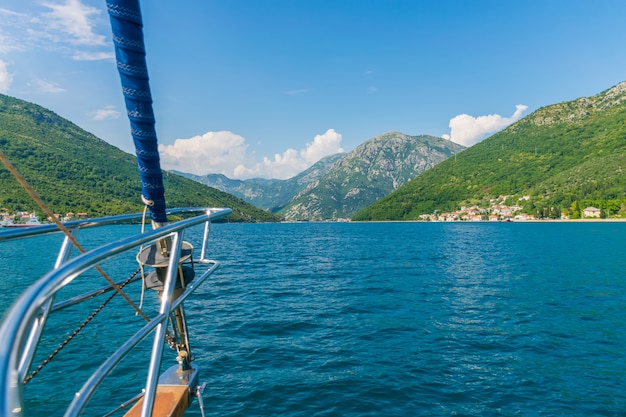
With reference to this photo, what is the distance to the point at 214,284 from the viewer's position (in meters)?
28.4

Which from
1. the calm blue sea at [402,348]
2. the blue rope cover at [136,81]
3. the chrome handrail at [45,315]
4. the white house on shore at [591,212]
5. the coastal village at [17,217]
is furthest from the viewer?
the white house on shore at [591,212]

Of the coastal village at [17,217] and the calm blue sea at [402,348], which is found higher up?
the coastal village at [17,217]

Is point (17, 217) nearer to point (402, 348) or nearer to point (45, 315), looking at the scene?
point (402, 348)

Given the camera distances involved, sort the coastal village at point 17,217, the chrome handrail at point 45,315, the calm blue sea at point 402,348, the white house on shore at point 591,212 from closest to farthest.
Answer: the chrome handrail at point 45,315 → the calm blue sea at point 402,348 → the coastal village at point 17,217 → the white house on shore at point 591,212

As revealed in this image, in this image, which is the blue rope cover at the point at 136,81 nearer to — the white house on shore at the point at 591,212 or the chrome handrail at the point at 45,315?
the chrome handrail at the point at 45,315

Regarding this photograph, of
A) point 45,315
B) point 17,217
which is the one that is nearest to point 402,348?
point 45,315

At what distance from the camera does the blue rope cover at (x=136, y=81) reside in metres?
3.99

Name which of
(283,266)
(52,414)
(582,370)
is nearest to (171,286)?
(52,414)

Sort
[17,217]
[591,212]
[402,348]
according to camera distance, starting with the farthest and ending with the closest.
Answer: [591,212] < [17,217] < [402,348]

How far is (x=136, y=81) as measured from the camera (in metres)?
4.16

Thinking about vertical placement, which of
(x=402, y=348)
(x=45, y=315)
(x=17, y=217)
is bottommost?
(x=402, y=348)

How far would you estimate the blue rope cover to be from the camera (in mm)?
3994

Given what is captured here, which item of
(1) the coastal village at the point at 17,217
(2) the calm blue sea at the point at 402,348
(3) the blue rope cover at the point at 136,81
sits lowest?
(2) the calm blue sea at the point at 402,348

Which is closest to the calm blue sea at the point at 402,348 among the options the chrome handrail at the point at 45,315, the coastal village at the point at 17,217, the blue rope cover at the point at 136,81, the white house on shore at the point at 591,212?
the chrome handrail at the point at 45,315
